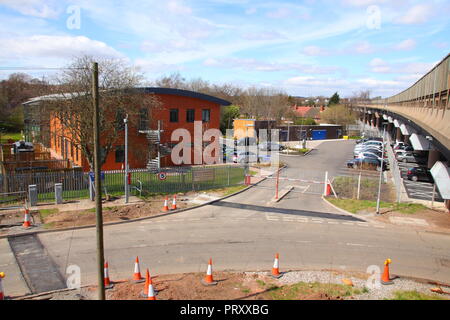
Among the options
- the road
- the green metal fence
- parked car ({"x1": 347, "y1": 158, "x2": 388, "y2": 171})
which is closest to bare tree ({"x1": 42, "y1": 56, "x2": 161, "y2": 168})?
the green metal fence

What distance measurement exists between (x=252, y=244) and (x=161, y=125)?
2061cm

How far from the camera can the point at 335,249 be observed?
14.2m

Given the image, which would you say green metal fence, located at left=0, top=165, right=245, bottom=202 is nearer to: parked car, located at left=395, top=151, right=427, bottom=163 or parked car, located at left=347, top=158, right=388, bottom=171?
parked car, located at left=347, top=158, right=388, bottom=171

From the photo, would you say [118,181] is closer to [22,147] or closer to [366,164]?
[22,147]

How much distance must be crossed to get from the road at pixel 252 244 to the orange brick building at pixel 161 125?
12.4 metres

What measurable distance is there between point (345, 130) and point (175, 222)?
65.6 metres

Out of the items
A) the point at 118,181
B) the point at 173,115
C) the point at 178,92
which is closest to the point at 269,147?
the point at 173,115

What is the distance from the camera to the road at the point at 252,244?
1251cm

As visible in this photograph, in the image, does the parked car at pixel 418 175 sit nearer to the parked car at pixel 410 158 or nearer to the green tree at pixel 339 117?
the parked car at pixel 410 158

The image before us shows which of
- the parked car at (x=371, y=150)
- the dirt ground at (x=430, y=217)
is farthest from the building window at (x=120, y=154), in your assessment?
the parked car at (x=371, y=150)

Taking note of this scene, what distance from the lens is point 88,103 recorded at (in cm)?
Answer: 2123

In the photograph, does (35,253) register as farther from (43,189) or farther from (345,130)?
(345,130)

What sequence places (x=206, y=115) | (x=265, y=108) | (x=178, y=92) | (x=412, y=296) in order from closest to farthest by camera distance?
1. (x=412, y=296)
2. (x=178, y=92)
3. (x=206, y=115)
4. (x=265, y=108)

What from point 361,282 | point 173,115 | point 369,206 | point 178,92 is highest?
point 178,92
